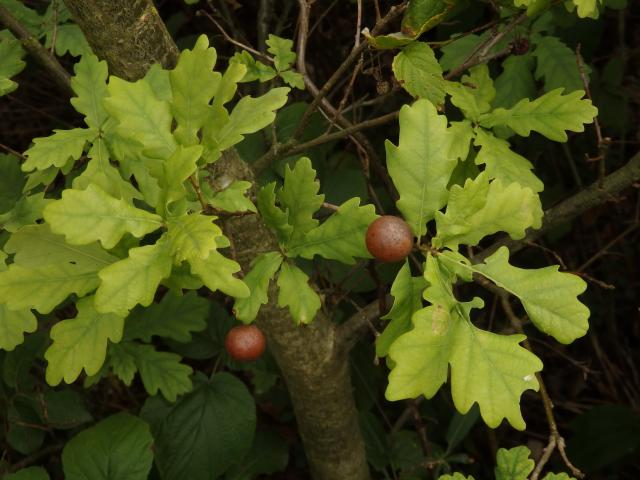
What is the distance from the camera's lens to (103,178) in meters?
1.30

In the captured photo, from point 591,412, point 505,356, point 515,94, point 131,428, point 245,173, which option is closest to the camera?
point 505,356

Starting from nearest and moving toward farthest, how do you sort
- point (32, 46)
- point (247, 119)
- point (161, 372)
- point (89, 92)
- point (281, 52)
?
point (247, 119), point (89, 92), point (281, 52), point (32, 46), point (161, 372)

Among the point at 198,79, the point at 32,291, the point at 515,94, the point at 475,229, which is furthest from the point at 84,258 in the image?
the point at 515,94

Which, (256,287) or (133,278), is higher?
(133,278)

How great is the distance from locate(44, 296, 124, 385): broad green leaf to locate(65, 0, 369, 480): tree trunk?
34cm

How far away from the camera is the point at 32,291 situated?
1.25 meters

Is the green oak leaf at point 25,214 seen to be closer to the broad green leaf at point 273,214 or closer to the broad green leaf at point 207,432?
the broad green leaf at point 273,214

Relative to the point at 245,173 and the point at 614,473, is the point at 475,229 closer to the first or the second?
the point at 245,173

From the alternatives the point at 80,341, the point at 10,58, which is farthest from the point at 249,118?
the point at 10,58

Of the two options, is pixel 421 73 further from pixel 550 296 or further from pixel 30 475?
pixel 30 475

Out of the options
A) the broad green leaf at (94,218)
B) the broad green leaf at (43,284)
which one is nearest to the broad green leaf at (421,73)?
the broad green leaf at (94,218)

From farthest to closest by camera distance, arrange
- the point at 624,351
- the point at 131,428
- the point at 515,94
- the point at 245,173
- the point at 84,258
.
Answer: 1. the point at 624,351
2. the point at 131,428
3. the point at 515,94
4. the point at 245,173
5. the point at 84,258

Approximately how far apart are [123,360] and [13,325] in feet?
1.88

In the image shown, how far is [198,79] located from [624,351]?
243 cm
